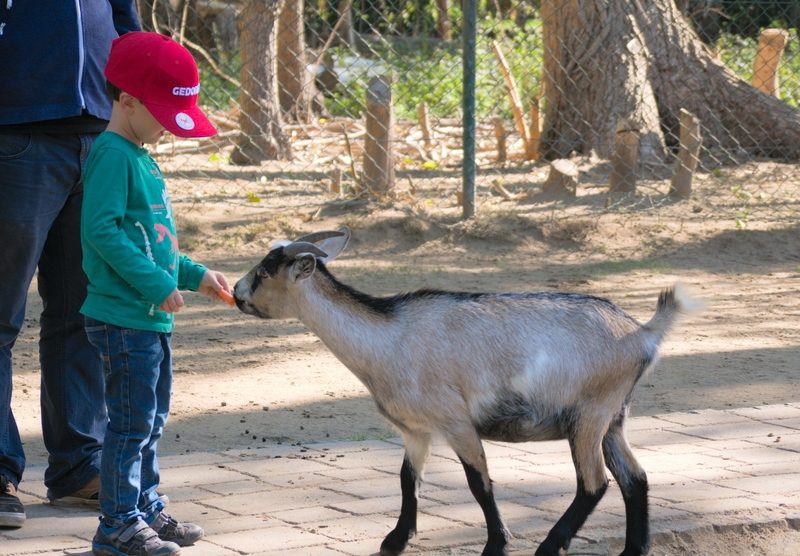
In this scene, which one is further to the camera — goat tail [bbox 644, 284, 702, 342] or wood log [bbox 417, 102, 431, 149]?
wood log [bbox 417, 102, 431, 149]

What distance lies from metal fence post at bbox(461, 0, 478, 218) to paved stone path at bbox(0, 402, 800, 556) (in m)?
3.79

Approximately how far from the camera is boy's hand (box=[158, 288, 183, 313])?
3.54m

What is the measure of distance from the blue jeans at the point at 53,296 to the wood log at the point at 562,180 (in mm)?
6241

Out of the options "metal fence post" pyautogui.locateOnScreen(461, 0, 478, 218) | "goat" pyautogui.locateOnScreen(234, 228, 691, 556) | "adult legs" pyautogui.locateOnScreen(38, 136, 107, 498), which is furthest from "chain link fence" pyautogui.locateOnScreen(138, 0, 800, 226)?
"goat" pyautogui.locateOnScreen(234, 228, 691, 556)

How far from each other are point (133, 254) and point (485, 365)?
3.82ft

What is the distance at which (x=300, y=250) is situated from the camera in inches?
151

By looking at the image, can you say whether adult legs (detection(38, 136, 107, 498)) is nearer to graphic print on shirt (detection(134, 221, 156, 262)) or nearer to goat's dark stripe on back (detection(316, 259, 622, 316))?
graphic print on shirt (detection(134, 221, 156, 262))

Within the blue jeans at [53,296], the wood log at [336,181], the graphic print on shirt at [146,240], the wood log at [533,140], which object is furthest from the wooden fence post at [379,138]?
the graphic print on shirt at [146,240]

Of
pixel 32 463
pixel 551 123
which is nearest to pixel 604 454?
pixel 32 463

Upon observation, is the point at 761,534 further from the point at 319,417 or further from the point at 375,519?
the point at 319,417

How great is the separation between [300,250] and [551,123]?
25.8 feet

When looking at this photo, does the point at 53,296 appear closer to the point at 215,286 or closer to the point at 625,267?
the point at 215,286

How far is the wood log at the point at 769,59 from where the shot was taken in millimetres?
12523

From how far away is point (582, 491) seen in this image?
3.88 meters
